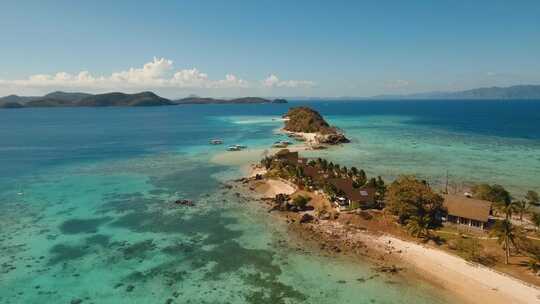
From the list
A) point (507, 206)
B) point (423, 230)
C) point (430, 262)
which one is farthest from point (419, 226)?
point (507, 206)

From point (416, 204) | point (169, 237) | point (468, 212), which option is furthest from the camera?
point (416, 204)

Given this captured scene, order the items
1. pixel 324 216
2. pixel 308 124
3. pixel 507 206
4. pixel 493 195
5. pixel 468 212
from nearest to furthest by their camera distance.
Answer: pixel 468 212, pixel 507 206, pixel 324 216, pixel 493 195, pixel 308 124

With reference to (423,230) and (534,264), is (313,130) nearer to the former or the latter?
(423,230)

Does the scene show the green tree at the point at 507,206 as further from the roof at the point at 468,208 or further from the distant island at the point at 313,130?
the distant island at the point at 313,130

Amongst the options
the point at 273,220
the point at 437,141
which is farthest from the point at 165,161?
the point at 437,141

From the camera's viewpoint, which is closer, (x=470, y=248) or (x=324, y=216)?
(x=470, y=248)

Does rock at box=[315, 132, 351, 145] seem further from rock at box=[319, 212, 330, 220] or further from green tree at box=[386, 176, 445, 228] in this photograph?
green tree at box=[386, 176, 445, 228]

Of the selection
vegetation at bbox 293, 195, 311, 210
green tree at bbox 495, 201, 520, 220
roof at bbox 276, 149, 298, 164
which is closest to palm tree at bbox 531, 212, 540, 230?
green tree at bbox 495, 201, 520, 220
